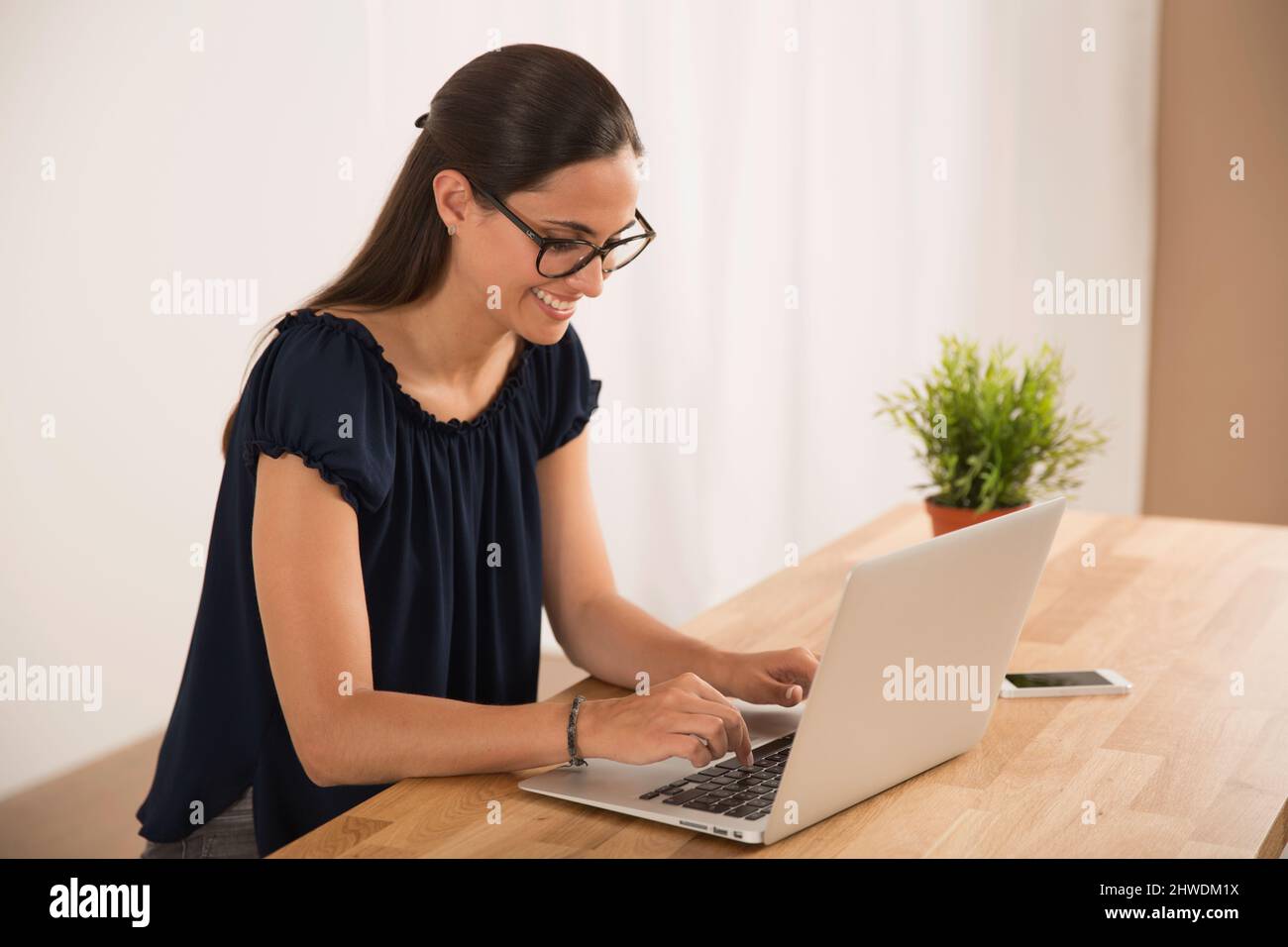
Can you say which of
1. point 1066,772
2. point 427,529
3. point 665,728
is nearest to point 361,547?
point 427,529

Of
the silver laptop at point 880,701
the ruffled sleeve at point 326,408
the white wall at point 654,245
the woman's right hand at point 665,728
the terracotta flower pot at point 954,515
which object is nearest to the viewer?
the silver laptop at point 880,701

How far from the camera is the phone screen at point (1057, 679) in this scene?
5.22 ft

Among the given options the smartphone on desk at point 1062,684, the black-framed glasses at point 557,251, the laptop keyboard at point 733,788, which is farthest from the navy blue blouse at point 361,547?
the smartphone on desk at point 1062,684

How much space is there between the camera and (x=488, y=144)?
4.83 feet

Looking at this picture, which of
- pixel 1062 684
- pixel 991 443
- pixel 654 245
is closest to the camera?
pixel 1062 684

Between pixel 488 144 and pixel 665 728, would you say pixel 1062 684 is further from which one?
pixel 488 144

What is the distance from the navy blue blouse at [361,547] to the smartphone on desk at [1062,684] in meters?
0.63

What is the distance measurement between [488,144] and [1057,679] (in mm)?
917

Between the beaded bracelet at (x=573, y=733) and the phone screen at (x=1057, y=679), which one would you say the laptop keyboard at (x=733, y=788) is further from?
the phone screen at (x=1057, y=679)

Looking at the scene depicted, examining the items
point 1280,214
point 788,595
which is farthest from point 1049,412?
point 1280,214

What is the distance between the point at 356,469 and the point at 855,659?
0.57m

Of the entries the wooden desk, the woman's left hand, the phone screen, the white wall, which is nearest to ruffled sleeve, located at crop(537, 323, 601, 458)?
the wooden desk
